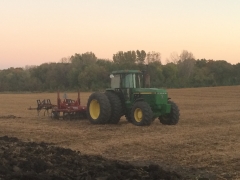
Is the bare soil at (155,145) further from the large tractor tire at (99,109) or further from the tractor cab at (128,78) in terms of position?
the tractor cab at (128,78)

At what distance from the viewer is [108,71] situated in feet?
199

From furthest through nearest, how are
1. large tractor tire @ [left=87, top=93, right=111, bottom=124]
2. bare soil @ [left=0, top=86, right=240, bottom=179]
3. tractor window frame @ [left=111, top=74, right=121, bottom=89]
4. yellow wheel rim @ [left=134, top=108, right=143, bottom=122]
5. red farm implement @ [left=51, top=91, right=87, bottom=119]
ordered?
red farm implement @ [left=51, top=91, right=87, bottom=119], tractor window frame @ [left=111, top=74, right=121, bottom=89], large tractor tire @ [left=87, top=93, right=111, bottom=124], yellow wheel rim @ [left=134, top=108, right=143, bottom=122], bare soil @ [left=0, top=86, right=240, bottom=179]

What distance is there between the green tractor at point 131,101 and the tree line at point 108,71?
42.1 m

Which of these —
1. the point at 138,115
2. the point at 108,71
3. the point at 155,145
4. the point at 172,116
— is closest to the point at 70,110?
the point at 138,115

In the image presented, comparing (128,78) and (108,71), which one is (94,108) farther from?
(108,71)

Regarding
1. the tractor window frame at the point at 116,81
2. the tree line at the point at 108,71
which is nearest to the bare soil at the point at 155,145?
the tractor window frame at the point at 116,81

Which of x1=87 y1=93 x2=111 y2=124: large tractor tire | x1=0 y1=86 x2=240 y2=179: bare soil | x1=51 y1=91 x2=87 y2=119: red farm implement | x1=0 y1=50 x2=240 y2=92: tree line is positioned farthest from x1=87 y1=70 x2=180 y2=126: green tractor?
x1=0 y1=50 x2=240 y2=92: tree line

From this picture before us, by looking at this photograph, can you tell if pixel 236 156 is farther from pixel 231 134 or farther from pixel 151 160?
pixel 231 134

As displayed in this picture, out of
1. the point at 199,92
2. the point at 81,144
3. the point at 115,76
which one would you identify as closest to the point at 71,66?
the point at 199,92

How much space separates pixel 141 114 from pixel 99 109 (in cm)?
215

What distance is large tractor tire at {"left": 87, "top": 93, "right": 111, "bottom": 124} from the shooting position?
599 inches

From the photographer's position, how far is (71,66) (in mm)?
78750

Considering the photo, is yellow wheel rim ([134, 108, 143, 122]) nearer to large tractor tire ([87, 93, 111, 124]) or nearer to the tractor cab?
large tractor tire ([87, 93, 111, 124])

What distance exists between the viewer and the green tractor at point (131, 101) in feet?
49.1
